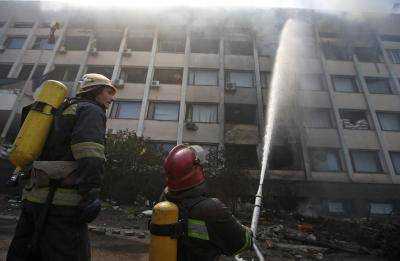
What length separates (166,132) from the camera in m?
19.6

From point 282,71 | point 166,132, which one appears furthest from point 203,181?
point 282,71

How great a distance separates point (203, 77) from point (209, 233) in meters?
20.4

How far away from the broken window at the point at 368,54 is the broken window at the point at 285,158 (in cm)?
952

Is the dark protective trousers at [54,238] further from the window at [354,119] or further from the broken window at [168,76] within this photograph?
the window at [354,119]

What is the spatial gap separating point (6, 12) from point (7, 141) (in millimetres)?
12588

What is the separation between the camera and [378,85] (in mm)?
22125

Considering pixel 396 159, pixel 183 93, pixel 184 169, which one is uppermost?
pixel 183 93

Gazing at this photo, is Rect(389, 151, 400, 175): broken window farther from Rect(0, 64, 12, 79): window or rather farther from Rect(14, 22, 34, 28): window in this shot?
Rect(14, 22, 34, 28): window

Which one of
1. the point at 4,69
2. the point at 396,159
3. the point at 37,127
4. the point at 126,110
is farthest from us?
the point at 4,69

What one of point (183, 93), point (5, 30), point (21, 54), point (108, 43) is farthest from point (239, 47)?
point (5, 30)

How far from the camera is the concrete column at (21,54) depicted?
21.8m

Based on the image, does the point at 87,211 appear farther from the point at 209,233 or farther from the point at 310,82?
the point at 310,82

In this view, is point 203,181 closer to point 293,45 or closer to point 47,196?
point 47,196

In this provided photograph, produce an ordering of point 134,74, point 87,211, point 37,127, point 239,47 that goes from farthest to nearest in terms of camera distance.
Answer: point 239,47
point 134,74
point 37,127
point 87,211
